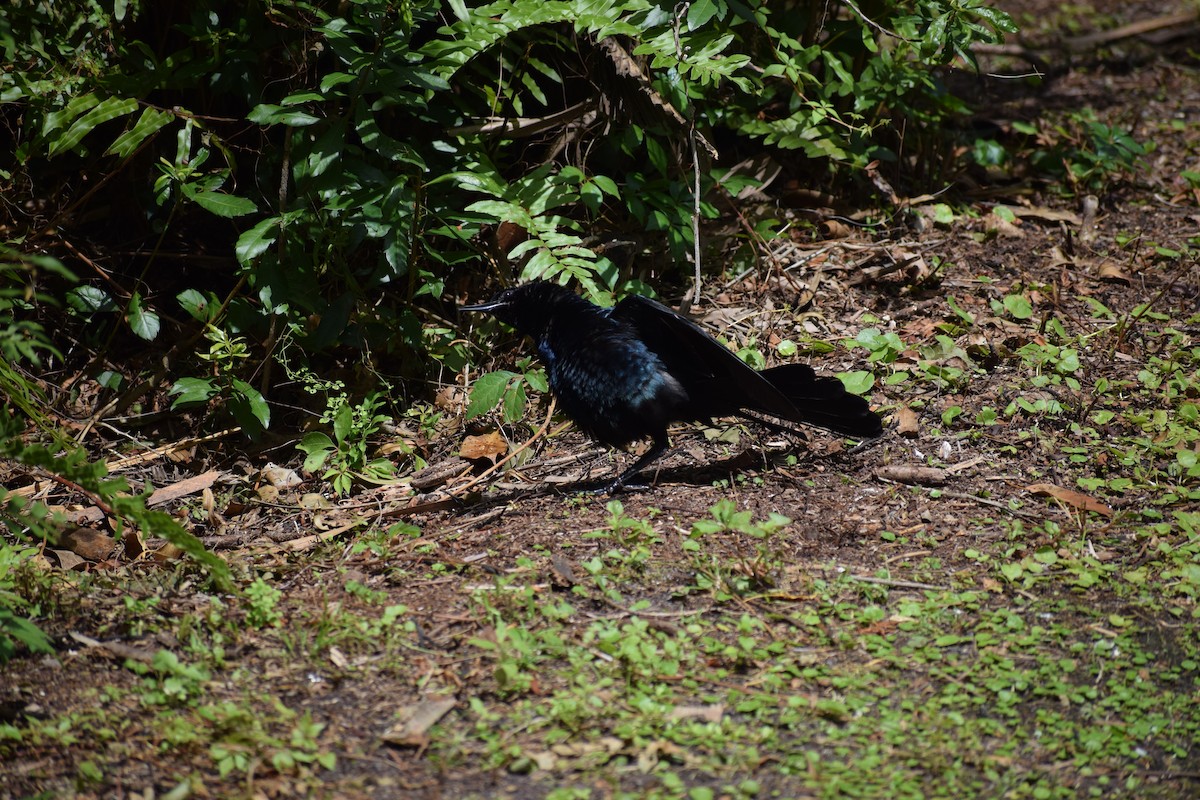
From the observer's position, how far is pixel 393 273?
176 inches

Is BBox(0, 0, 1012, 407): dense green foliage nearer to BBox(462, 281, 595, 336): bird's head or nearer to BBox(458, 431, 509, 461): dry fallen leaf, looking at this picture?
BBox(462, 281, 595, 336): bird's head

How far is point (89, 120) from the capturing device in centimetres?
406

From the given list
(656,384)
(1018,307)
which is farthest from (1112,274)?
(656,384)

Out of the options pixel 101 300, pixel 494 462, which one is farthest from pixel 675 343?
pixel 101 300

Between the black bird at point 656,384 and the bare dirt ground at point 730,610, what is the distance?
215 mm

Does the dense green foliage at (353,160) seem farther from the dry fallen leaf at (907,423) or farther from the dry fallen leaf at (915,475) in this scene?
the dry fallen leaf at (915,475)

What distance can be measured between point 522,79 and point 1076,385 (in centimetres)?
273

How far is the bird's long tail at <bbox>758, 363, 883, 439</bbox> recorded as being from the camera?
4.09 m

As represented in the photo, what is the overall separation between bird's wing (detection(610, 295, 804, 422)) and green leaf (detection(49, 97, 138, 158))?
2.05 m

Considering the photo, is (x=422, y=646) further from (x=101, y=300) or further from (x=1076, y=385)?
(x=1076, y=385)

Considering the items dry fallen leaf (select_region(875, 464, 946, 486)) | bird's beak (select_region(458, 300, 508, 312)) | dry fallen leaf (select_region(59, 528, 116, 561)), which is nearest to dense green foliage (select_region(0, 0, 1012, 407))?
bird's beak (select_region(458, 300, 508, 312))

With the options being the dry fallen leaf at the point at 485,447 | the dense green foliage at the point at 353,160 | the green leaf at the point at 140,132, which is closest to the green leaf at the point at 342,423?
the dense green foliage at the point at 353,160

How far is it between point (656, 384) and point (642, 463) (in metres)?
0.35

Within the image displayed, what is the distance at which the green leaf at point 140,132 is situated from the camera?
13.3 feet
